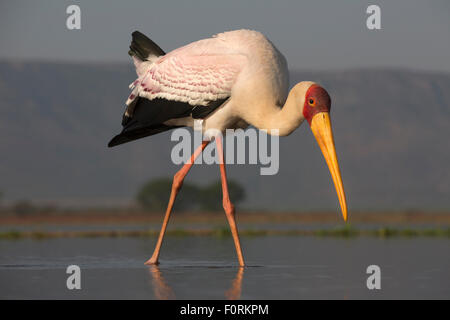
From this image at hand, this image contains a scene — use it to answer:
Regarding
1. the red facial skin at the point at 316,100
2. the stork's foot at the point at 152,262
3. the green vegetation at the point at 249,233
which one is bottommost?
the green vegetation at the point at 249,233

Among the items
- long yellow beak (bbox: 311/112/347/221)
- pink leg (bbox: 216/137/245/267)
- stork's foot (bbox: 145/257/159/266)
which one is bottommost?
stork's foot (bbox: 145/257/159/266)

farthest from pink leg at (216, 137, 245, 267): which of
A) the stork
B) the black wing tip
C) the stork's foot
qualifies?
the black wing tip

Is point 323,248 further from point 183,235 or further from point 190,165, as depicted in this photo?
point 183,235

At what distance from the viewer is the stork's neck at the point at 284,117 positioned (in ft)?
28.7

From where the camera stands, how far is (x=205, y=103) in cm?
923

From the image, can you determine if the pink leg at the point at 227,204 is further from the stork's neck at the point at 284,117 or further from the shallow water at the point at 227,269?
the stork's neck at the point at 284,117

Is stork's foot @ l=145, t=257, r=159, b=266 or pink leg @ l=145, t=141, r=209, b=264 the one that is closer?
stork's foot @ l=145, t=257, r=159, b=266

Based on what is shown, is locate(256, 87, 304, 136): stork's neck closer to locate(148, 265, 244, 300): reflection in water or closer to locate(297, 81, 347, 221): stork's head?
locate(297, 81, 347, 221): stork's head

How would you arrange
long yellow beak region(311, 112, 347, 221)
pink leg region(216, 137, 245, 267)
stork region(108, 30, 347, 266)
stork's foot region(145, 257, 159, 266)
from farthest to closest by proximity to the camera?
pink leg region(216, 137, 245, 267), stork's foot region(145, 257, 159, 266), stork region(108, 30, 347, 266), long yellow beak region(311, 112, 347, 221)

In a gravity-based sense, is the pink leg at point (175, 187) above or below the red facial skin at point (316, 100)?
below

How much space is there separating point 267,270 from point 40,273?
230 centimetres

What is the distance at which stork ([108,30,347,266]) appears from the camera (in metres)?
8.61

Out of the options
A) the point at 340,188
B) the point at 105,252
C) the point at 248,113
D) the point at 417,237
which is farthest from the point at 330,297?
the point at 417,237

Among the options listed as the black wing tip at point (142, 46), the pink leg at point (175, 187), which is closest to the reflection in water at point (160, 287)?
the pink leg at point (175, 187)
